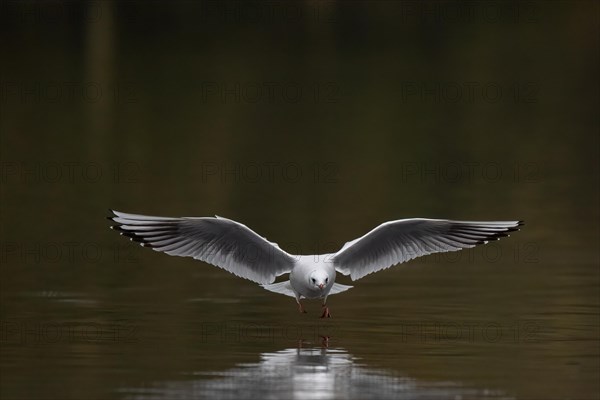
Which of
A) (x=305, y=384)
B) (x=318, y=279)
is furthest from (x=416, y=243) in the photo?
(x=305, y=384)

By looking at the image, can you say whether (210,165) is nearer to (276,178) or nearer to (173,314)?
(276,178)

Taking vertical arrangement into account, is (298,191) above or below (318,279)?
above

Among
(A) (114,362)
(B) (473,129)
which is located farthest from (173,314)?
(B) (473,129)

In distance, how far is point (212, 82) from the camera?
3934 centimetres

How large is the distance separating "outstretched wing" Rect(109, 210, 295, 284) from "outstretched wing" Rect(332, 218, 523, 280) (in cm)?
59

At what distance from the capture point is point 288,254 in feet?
44.7

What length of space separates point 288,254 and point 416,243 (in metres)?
1.14

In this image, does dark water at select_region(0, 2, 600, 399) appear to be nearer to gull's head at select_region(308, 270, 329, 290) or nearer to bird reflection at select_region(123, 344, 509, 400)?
bird reflection at select_region(123, 344, 509, 400)

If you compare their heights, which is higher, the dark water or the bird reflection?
the dark water

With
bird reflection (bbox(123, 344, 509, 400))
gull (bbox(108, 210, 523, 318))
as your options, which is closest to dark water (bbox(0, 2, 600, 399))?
bird reflection (bbox(123, 344, 509, 400))

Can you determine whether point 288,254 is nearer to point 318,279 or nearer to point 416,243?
point 318,279

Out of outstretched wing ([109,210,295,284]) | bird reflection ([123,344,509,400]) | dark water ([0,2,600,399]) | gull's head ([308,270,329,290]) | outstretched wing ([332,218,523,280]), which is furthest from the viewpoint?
outstretched wing ([332,218,523,280])

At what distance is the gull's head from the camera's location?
42.3ft

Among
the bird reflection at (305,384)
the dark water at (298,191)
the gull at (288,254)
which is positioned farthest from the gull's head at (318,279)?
the bird reflection at (305,384)
